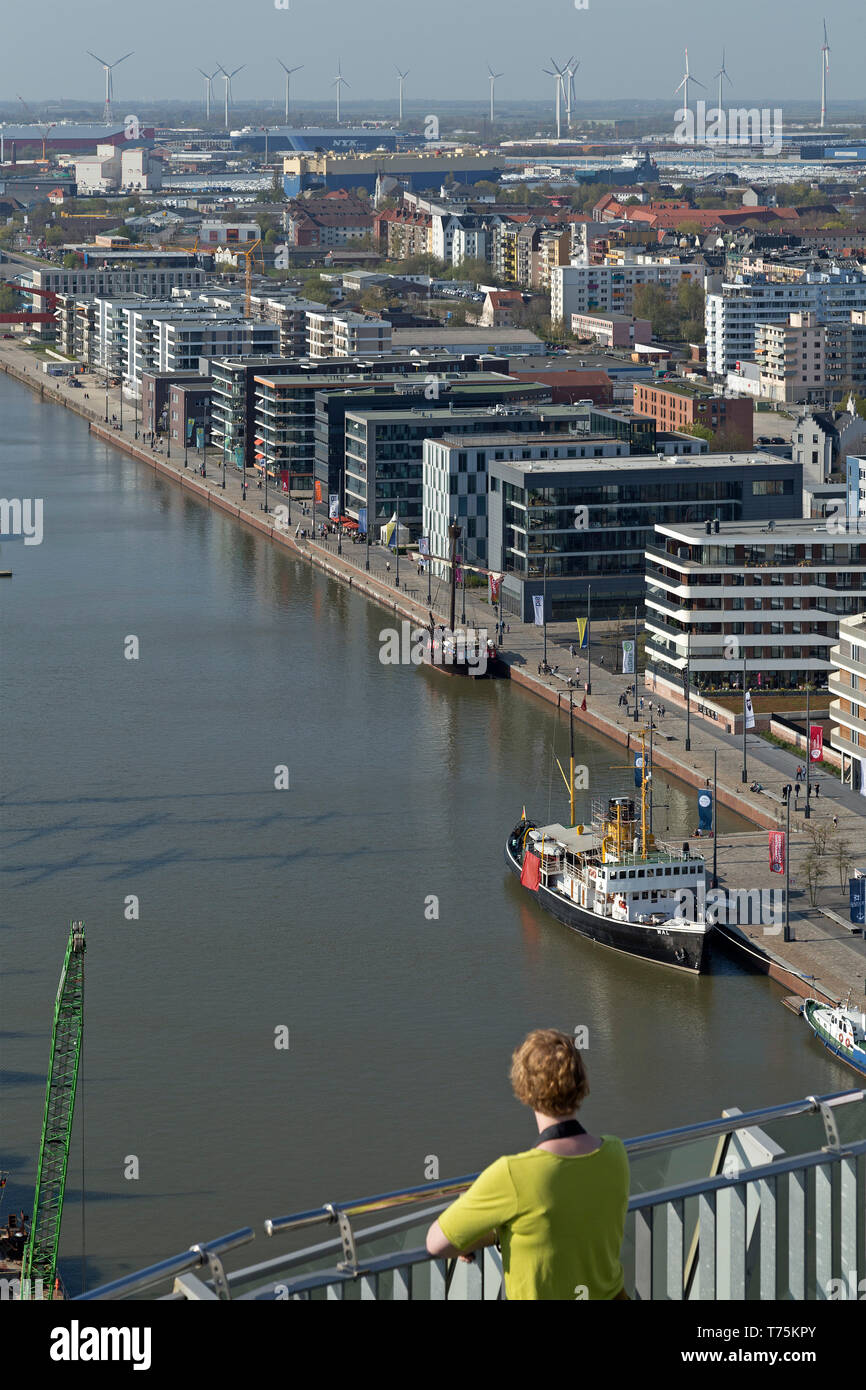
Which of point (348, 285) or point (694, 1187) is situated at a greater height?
point (348, 285)

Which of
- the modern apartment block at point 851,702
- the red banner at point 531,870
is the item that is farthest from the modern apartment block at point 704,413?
the red banner at point 531,870

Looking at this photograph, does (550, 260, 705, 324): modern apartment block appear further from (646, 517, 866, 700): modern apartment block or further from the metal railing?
the metal railing

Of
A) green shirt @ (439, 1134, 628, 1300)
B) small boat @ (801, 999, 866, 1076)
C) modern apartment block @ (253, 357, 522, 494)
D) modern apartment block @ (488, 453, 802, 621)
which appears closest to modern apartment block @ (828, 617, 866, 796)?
small boat @ (801, 999, 866, 1076)

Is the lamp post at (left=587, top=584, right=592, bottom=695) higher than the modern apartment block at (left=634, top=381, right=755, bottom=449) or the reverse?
the reverse

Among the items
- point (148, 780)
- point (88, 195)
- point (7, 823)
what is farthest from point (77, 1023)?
point (88, 195)

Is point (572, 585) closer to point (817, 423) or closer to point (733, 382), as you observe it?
point (817, 423)

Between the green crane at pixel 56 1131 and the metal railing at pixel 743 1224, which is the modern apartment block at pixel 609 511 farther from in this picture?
the metal railing at pixel 743 1224

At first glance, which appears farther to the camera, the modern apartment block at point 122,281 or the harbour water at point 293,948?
the modern apartment block at point 122,281
